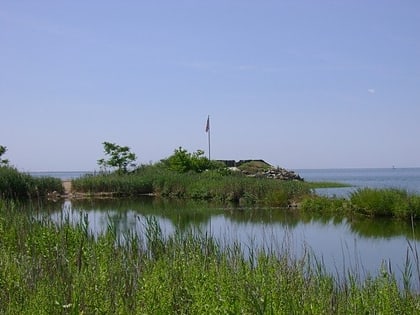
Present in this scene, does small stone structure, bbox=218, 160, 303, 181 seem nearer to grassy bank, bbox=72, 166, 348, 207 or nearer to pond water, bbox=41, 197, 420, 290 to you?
grassy bank, bbox=72, 166, 348, 207

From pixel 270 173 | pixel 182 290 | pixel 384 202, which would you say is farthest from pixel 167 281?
pixel 270 173

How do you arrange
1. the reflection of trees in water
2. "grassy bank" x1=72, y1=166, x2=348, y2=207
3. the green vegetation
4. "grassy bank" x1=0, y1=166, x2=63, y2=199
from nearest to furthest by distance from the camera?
the green vegetation → the reflection of trees in water → "grassy bank" x1=72, y1=166, x2=348, y2=207 → "grassy bank" x1=0, y1=166, x2=63, y2=199

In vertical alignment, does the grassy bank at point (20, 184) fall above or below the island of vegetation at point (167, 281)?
above

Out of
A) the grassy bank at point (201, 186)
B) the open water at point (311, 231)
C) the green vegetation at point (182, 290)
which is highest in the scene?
the grassy bank at point (201, 186)

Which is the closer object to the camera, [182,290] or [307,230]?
[182,290]

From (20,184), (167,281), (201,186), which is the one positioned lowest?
(167,281)

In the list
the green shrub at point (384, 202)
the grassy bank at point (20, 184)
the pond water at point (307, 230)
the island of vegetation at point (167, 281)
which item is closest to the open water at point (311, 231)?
the pond water at point (307, 230)

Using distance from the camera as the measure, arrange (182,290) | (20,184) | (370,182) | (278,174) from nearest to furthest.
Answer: (182,290), (20,184), (278,174), (370,182)

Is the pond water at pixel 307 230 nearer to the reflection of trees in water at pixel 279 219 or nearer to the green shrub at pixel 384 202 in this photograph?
the reflection of trees in water at pixel 279 219

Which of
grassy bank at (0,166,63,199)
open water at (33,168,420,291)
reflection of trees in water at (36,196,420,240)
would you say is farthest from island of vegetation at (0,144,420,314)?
grassy bank at (0,166,63,199)

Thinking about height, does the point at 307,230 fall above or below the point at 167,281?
below

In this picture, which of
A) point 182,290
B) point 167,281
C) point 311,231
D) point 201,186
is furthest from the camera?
point 201,186

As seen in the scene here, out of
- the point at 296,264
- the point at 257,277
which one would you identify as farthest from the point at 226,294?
the point at 296,264

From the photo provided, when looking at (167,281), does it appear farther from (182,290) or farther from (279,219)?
(279,219)
